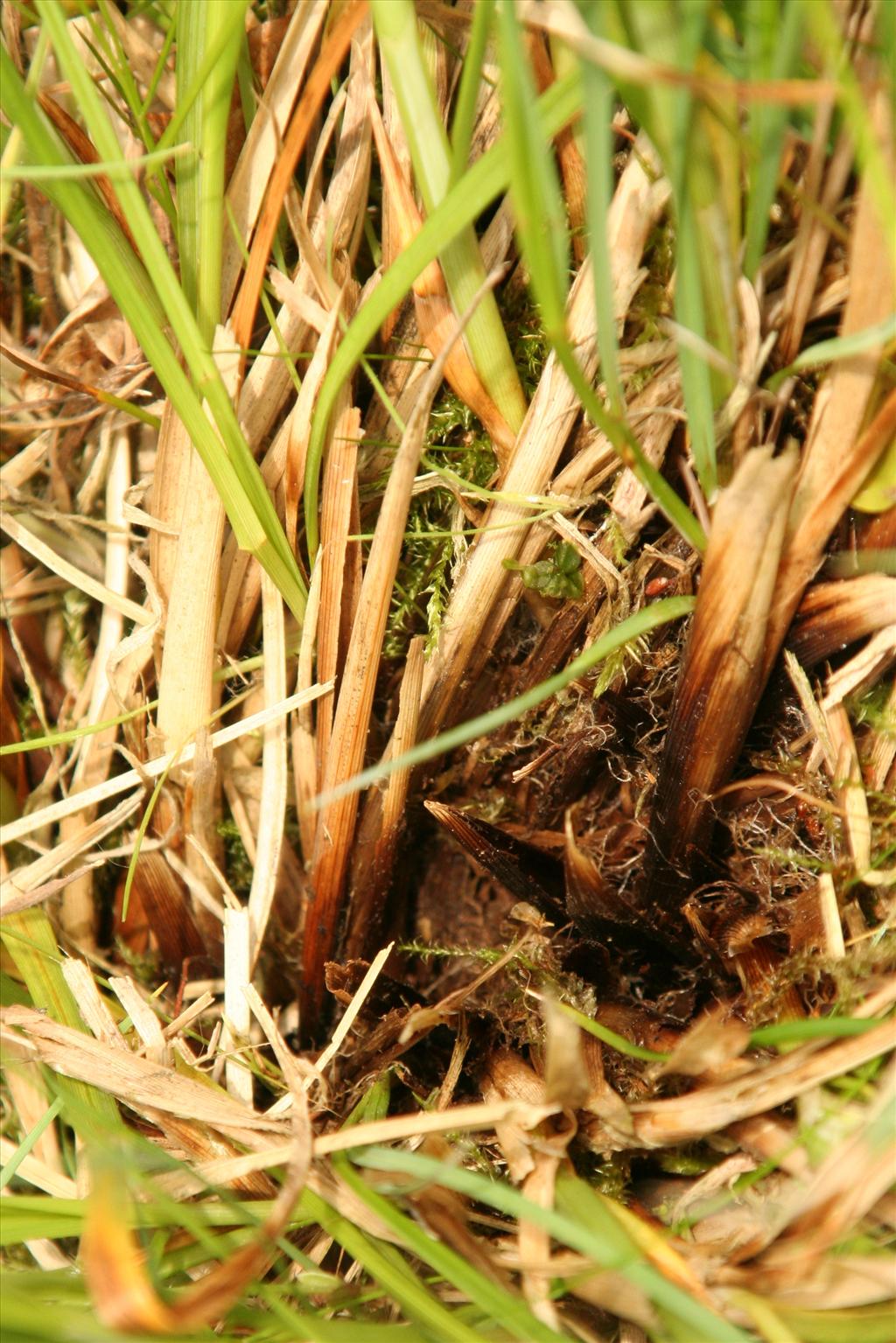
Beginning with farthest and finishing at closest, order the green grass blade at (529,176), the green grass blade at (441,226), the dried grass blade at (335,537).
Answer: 1. the dried grass blade at (335,537)
2. the green grass blade at (441,226)
3. the green grass blade at (529,176)

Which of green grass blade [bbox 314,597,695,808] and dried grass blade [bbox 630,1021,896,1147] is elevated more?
green grass blade [bbox 314,597,695,808]

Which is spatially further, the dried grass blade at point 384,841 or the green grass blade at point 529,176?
the dried grass blade at point 384,841

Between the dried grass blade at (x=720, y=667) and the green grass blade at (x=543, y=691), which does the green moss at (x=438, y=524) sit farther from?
the dried grass blade at (x=720, y=667)

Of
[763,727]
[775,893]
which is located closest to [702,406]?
[763,727]

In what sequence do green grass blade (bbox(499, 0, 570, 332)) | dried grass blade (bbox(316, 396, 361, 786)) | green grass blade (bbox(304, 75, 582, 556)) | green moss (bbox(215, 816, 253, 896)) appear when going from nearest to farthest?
green grass blade (bbox(499, 0, 570, 332)) < green grass blade (bbox(304, 75, 582, 556)) < dried grass blade (bbox(316, 396, 361, 786)) < green moss (bbox(215, 816, 253, 896))

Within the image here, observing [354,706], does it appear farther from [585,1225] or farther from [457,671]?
[585,1225]

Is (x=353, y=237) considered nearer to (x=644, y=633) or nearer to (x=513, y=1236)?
(x=644, y=633)

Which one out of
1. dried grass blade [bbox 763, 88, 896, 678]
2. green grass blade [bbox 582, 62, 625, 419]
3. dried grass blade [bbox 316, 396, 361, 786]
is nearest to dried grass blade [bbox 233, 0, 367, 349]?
dried grass blade [bbox 316, 396, 361, 786]

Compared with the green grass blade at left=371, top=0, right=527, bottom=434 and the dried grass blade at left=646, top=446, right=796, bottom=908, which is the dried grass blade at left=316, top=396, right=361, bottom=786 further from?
the dried grass blade at left=646, top=446, right=796, bottom=908

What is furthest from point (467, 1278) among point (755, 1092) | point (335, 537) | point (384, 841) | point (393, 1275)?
point (335, 537)

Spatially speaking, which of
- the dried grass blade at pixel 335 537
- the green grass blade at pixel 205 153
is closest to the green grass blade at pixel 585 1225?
the dried grass blade at pixel 335 537

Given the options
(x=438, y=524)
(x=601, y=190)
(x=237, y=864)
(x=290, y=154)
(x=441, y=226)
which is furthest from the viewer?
(x=237, y=864)
